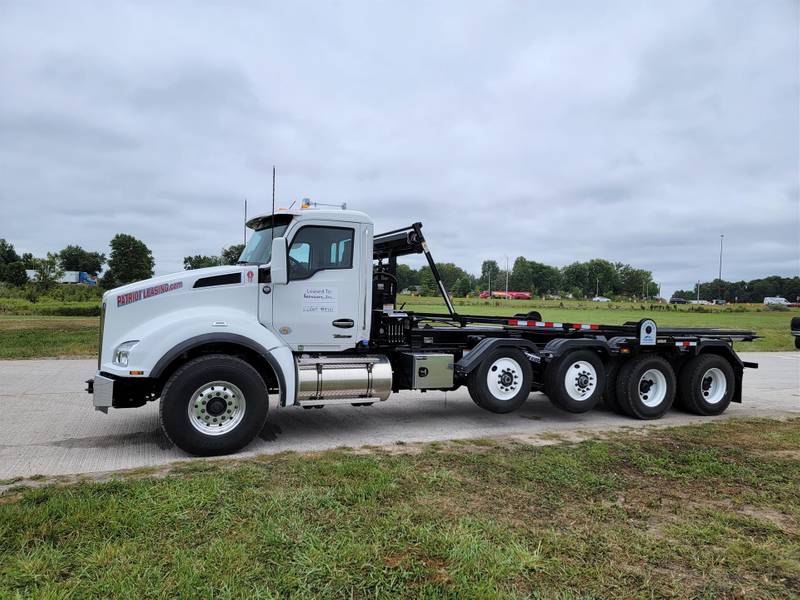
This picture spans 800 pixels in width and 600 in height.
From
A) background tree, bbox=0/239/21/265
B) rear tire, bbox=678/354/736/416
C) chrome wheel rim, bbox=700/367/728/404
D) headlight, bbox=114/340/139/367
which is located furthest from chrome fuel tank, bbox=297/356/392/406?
background tree, bbox=0/239/21/265

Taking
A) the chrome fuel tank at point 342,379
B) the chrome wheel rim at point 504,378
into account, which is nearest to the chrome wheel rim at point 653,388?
the chrome wheel rim at point 504,378

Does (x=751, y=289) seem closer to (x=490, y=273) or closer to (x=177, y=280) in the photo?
(x=490, y=273)

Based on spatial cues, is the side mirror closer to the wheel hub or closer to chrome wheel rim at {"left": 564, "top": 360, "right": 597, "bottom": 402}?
the wheel hub

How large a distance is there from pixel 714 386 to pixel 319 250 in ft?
22.7

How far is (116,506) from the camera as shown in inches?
166

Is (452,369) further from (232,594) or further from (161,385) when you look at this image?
(232,594)

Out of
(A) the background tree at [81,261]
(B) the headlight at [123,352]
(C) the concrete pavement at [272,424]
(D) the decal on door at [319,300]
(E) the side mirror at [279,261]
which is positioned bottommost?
(C) the concrete pavement at [272,424]

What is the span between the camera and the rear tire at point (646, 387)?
28.1 ft

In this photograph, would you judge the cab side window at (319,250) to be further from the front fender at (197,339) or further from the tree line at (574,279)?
the tree line at (574,279)

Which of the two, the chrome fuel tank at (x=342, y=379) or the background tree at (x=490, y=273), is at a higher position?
the background tree at (x=490, y=273)

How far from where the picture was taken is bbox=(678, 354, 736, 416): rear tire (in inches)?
357

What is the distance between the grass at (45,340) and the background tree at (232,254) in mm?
9958

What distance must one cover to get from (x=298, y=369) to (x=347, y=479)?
2.07m

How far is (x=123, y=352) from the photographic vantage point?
20.3ft
